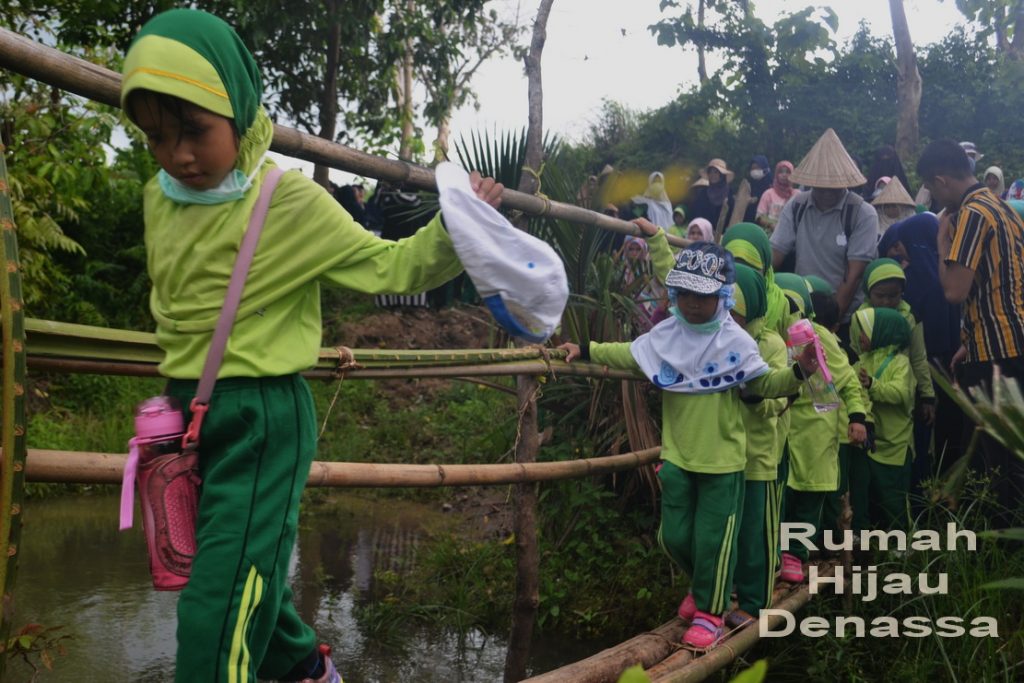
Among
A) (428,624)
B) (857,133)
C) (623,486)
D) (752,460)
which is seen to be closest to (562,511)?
(623,486)

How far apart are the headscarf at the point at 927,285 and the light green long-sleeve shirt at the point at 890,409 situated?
347mm

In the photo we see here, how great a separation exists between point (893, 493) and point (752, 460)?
149 centimetres

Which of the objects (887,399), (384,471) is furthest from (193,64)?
(887,399)

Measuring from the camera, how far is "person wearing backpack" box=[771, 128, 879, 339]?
5625 millimetres

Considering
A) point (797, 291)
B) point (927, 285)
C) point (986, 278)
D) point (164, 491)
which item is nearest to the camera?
point (164, 491)

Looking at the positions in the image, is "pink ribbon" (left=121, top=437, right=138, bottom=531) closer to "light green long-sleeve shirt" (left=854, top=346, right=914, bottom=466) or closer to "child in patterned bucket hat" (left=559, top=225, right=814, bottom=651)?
"child in patterned bucket hat" (left=559, top=225, right=814, bottom=651)

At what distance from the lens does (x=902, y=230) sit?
571 centimetres

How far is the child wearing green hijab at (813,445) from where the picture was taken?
15.5 feet

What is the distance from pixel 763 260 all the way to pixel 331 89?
6808mm

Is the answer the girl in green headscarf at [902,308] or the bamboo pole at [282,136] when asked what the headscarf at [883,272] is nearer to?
the girl in green headscarf at [902,308]

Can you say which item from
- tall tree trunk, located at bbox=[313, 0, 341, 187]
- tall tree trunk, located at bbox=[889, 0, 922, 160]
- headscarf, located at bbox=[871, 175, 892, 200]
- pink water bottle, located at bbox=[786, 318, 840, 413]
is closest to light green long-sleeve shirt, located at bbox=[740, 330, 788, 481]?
pink water bottle, located at bbox=[786, 318, 840, 413]

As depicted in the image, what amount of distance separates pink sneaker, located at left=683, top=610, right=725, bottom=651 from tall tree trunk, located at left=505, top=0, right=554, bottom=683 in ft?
1.70

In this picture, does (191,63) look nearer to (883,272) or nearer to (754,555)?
(754,555)

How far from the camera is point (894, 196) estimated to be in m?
7.25
